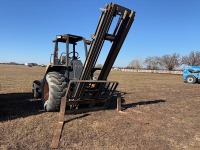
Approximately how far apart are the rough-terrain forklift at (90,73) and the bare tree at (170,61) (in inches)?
3150

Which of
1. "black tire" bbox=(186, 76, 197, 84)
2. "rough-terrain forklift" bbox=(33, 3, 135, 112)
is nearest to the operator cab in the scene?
"rough-terrain forklift" bbox=(33, 3, 135, 112)

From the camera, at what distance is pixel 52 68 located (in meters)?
7.55

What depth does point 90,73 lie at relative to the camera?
255 inches

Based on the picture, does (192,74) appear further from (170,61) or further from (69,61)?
(170,61)

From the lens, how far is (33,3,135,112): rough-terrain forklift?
600cm

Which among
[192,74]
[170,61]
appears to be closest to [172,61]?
[170,61]

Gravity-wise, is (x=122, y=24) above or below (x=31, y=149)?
above

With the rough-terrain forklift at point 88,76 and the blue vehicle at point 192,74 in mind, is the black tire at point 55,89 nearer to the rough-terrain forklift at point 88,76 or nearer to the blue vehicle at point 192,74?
the rough-terrain forklift at point 88,76

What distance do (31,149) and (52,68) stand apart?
380 centimetres

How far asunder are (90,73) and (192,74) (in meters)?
18.3

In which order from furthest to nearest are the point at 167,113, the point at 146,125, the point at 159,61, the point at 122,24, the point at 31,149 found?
the point at 159,61, the point at 167,113, the point at 122,24, the point at 146,125, the point at 31,149

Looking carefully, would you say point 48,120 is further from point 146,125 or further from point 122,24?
point 122,24

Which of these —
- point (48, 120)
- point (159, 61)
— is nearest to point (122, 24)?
point (48, 120)

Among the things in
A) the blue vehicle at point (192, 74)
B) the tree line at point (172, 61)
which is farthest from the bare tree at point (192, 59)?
the blue vehicle at point (192, 74)
